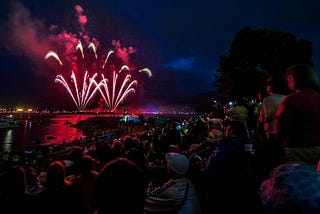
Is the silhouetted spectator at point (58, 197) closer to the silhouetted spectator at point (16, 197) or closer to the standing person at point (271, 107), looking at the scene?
the silhouetted spectator at point (16, 197)

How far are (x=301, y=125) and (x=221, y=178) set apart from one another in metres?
2.44

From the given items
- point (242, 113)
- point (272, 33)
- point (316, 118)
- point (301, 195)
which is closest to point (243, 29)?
point (272, 33)

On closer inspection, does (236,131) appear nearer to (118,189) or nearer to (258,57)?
(118,189)

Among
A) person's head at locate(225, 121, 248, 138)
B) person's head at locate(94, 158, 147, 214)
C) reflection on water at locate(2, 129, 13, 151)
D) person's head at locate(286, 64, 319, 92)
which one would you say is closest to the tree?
person's head at locate(225, 121, 248, 138)

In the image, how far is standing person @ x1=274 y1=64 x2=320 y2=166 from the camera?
3.27 meters

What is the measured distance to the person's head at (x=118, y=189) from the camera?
2463 mm

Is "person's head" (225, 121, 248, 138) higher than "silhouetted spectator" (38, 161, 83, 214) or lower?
higher

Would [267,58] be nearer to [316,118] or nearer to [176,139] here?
[176,139]

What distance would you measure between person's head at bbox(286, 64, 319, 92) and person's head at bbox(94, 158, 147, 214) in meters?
2.41

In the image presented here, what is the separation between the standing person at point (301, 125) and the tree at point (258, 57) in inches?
964

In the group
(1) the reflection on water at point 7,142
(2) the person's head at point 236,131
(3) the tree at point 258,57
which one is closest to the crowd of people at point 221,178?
(2) the person's head at point 236,131

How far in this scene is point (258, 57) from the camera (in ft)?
96.1

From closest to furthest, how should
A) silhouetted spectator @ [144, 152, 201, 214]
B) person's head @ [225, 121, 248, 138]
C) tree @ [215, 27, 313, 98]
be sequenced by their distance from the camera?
silhouetted spectator @ [144, 152, 201, 214] < person's head @ [225, 121, 248, 138] < tree @ [215, 27, 313, 98]

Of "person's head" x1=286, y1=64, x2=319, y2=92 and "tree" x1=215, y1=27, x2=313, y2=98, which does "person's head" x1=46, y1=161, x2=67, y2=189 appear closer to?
"person's head" x1=286, y1=64, x2=319, y2=92
